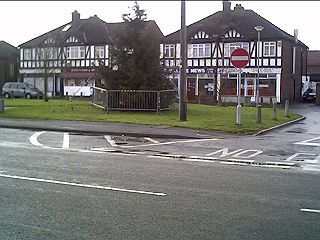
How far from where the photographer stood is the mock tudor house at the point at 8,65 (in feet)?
222

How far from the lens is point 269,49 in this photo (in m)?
46.2

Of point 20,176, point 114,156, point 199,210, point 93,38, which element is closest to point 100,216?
point 199,210

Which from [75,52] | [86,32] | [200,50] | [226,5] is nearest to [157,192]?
[200,50]

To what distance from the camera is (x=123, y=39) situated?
25.5m

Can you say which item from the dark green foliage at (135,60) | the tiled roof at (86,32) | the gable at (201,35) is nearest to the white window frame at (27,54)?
the tiled roof at (86,32)

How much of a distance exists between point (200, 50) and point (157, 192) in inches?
1730

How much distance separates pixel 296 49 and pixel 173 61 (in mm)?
14873

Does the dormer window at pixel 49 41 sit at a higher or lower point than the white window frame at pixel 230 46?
higher

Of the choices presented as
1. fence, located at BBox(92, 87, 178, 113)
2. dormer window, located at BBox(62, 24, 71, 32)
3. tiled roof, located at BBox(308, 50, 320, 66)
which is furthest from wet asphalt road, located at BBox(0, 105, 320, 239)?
tiled roof, located at BBox(308, 50, 320, 66)

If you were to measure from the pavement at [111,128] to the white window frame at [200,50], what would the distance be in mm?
30635

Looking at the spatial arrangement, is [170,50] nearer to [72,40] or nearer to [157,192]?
[72,40]

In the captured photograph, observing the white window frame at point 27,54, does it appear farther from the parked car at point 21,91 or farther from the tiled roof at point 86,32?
the parked car at point 21,91

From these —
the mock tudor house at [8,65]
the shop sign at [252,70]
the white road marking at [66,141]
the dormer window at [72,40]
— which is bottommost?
the white road marking at [66,141]

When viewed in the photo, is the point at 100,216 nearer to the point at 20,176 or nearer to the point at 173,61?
the point at 20,176
